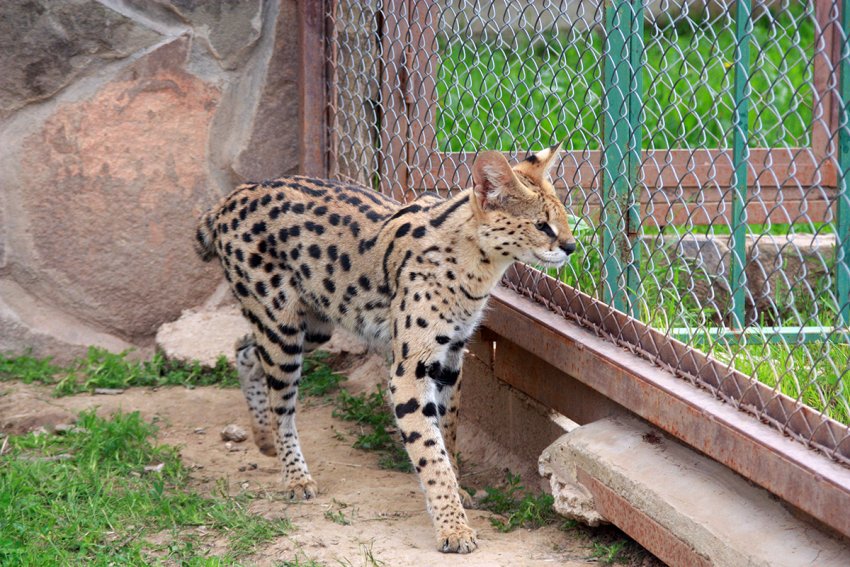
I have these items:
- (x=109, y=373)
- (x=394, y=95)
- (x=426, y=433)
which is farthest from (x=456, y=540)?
(x=109, y=373)

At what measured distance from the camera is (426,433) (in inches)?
173

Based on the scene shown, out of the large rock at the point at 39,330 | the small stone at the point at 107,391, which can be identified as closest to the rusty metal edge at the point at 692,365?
the small stone at the point at 107,391

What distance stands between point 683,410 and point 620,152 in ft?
3.58

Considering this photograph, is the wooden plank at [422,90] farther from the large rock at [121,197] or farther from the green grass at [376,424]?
the large rock at [121,197]

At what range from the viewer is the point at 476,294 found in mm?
4480

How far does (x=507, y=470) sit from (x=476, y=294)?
39.9 inches

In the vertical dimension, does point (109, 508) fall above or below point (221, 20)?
below

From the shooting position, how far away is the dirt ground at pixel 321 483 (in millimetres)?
4062

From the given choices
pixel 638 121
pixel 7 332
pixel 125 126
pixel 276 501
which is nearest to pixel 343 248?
pixel 276 501

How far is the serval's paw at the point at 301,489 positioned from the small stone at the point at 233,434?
761 mm

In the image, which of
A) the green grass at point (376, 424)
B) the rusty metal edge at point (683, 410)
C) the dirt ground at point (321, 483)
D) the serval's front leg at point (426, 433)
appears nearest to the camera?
the rusty metal edge at point (683, 410)

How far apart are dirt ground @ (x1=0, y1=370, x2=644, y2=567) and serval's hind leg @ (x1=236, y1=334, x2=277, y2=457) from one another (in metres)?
0.08

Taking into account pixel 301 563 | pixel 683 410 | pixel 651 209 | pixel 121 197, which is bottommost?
pixel 301 563

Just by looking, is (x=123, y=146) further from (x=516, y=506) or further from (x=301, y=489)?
(x=516, y=506)
